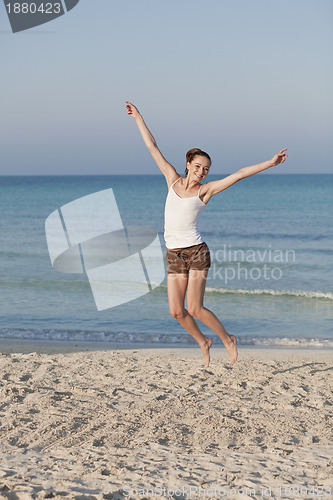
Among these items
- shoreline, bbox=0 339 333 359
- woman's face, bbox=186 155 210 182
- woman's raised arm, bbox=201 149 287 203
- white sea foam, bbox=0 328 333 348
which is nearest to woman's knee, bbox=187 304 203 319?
woman's raised arm, bbox=201 149 287 203

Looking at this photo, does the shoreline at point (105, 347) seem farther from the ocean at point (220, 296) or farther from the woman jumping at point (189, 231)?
the woman jumping at point (189, 231)

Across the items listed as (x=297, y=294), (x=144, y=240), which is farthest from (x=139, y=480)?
(x=144, y=240)

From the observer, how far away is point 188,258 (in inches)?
217

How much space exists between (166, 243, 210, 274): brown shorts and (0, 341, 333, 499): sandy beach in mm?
1247

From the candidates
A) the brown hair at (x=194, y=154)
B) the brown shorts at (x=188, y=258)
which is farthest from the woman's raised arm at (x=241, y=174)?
the brown shorts at (x=188, y=258)

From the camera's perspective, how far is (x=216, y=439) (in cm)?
450

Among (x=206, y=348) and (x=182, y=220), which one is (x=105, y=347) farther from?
(x=182, y=220)

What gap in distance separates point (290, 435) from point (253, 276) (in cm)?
1100

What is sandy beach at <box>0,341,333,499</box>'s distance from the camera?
11.9 feet

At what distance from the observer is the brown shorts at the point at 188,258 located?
5.47 meters

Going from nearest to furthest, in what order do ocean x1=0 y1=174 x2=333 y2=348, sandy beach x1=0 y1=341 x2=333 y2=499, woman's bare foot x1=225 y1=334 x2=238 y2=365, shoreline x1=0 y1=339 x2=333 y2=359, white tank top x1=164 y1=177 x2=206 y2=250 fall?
sandy beach x1=0 y1=341 x2=333 y2=499
white tank top x1=164 y1=177 x2=206 y2=250
woman's bare foot x1=225 y1=334 x2=238 y2=365
shoreline x1=0 y1=339 x2=333 y2=359
ocean x1=0 y1=174 x2=333 y2=348

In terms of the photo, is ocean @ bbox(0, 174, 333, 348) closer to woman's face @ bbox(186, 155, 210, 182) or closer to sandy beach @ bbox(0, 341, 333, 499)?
sandy beach @ bbox(0, 341, 333, 499)

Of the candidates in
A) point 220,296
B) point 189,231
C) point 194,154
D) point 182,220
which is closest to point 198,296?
point 189,231

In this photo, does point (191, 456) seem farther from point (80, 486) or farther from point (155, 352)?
point (155, 352)
